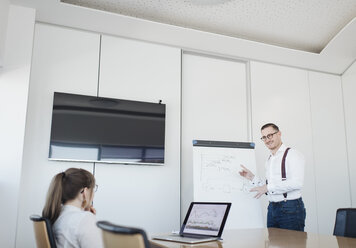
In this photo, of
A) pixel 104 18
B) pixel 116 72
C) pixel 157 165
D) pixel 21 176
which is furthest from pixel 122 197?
pixel 104 18

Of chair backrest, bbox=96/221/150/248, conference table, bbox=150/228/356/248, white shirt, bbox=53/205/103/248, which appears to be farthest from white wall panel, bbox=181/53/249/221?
chair backrest, bbox=96/221/150/248

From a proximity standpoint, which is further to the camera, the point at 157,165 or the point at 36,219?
the point at 157,165

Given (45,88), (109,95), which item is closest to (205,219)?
(109,95)

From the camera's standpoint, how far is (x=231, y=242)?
6.57 ft

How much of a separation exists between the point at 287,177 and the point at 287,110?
209 cm

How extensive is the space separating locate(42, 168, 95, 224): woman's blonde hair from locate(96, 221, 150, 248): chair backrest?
0.69m

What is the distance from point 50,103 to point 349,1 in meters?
3.61

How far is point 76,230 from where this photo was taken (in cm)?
168

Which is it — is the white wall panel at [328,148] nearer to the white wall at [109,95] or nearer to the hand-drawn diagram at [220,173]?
the hand-drawn diagram at [220,173]

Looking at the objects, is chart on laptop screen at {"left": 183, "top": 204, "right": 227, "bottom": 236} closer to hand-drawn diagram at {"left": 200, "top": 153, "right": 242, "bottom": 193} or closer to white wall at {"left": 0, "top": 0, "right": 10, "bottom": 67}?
hand-drawn diagram at {"left": 200, "top": 153, "right": 242, "bottom": 193}

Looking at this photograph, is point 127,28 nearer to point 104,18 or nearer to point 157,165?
point 104,18

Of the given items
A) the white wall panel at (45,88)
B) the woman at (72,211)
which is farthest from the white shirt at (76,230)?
the white wall panel at (45,88)

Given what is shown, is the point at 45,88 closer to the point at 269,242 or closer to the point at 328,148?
the point at 269,242

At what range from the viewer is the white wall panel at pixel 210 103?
4.60 metres
